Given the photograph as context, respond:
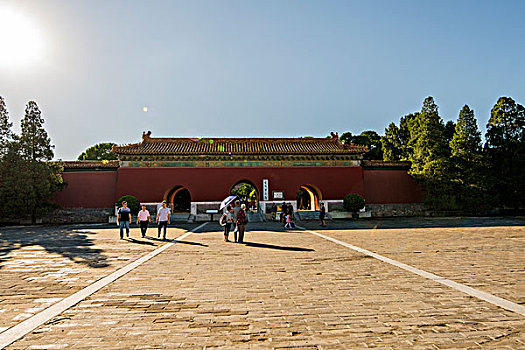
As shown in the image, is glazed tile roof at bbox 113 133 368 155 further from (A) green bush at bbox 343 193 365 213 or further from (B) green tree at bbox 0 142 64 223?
(B) green tree at bbox 0 142 64 223

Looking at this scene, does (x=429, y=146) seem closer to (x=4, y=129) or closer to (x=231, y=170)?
(x=231, y=170)

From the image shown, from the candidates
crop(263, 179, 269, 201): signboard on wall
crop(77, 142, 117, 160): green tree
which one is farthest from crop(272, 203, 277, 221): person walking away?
Answer: crop(77, 142, 117, 160): green tree

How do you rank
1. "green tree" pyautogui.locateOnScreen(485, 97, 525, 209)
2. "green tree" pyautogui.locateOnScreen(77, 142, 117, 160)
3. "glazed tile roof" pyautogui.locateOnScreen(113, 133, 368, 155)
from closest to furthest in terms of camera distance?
1. "green tree" pyautogui.locateOnScreen(485, 97, 525, 209)
2. "glazed tile roof" pyautogui.locateOnScreen(113, 133, 368, 155)
3. "green tree" pyautogui.locateOnScreen(77, 142, 117, 160)

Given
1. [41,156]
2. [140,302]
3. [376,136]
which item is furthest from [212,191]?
[376,136]

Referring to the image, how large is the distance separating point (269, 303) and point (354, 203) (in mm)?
18025

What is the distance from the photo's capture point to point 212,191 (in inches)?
867

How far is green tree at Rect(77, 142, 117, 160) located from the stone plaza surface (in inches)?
1422

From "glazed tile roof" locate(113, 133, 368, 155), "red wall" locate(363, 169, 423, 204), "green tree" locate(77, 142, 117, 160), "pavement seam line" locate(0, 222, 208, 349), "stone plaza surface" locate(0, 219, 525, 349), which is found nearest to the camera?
"stone plaza surface" locate(0, 219, 525, 349)

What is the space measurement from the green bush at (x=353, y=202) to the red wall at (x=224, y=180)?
1735 mm

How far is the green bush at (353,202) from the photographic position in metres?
20.4

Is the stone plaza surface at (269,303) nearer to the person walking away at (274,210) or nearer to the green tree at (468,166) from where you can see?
the person walking away at (274,210)

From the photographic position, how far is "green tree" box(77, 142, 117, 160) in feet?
128

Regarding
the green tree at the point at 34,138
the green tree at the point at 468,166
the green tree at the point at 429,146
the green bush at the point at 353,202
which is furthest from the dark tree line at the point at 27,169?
the green tree at the point at 468,166

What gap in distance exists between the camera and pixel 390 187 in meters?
22.9
